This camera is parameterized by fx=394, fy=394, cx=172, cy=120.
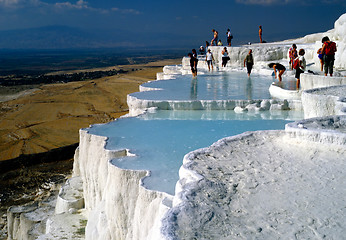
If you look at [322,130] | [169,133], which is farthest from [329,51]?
[322,130]

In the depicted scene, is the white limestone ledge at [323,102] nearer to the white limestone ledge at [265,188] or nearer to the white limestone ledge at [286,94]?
the white limestone ledge at [265,188]

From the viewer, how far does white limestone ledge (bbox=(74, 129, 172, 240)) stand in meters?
3.87

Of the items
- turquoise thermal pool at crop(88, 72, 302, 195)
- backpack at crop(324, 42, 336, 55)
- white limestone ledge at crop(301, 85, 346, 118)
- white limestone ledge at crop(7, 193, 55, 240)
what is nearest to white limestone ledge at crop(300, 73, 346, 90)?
backpack at crop(324, 42, 336, 55)

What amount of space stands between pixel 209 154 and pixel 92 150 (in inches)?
133

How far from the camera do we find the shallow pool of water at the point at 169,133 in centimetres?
466

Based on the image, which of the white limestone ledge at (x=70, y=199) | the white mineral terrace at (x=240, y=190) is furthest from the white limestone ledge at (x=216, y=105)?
the white limestone ledge at (x=70, y=199)

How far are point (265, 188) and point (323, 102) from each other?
312 centimetres

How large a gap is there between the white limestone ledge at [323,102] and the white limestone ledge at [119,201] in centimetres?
275

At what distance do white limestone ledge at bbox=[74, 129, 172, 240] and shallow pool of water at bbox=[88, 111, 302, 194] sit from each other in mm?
137

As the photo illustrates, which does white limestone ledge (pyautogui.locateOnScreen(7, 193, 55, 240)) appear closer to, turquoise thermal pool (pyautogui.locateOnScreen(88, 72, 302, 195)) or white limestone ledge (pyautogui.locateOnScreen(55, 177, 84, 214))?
white limestone ledge (pyautogui.locateOnScreen(55, 177, 84, 214))

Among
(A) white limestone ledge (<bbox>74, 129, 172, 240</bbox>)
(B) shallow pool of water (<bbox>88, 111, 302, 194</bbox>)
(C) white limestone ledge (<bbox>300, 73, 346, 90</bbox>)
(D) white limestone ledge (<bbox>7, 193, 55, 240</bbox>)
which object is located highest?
(C) white limestone ledge (<bbox>300, 73, 346, 90</bbox>)

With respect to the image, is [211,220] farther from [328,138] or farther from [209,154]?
[328,138]

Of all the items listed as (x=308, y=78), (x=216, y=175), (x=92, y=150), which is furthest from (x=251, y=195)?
(x=308, y=78)

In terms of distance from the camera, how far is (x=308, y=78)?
7656mm
